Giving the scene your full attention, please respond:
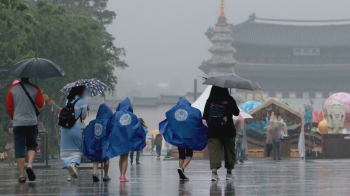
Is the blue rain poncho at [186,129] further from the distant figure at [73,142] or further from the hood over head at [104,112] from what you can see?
the distant figure at [73,142]

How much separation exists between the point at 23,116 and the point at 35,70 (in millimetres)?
781

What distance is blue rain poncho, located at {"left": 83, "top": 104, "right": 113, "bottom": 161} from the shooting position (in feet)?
43.2

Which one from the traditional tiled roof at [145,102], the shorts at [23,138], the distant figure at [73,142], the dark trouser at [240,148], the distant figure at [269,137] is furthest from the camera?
the traditional tiled roof at [145,102]

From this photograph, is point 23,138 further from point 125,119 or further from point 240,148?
point 240,148

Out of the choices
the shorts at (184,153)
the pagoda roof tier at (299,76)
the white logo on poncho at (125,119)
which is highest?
the pagoda roof tier at (299,76)

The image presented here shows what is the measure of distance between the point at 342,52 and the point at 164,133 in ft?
250

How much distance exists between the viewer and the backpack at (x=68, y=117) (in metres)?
13.1

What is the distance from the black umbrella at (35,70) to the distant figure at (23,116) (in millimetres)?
151

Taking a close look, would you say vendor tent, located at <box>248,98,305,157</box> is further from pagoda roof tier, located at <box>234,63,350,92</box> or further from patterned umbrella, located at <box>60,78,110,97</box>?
pagoda roof tier, located at <box>234,63,350,92</box>

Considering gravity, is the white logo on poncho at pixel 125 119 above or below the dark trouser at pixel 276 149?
above

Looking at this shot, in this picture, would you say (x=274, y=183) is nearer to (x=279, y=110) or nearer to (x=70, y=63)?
(x=279, y=110)

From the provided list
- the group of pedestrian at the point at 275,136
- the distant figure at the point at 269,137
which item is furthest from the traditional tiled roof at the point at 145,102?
the group of pedestrian at the point at 275,136

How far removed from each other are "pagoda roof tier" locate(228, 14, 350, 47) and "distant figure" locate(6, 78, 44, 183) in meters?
72.7

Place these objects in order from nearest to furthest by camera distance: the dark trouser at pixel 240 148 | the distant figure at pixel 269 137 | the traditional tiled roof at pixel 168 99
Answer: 1. the dark trouser at pixel 240 148
2. the distant figure at pixel 269 137
3. the traditional tiled roof at pixel 168 99
